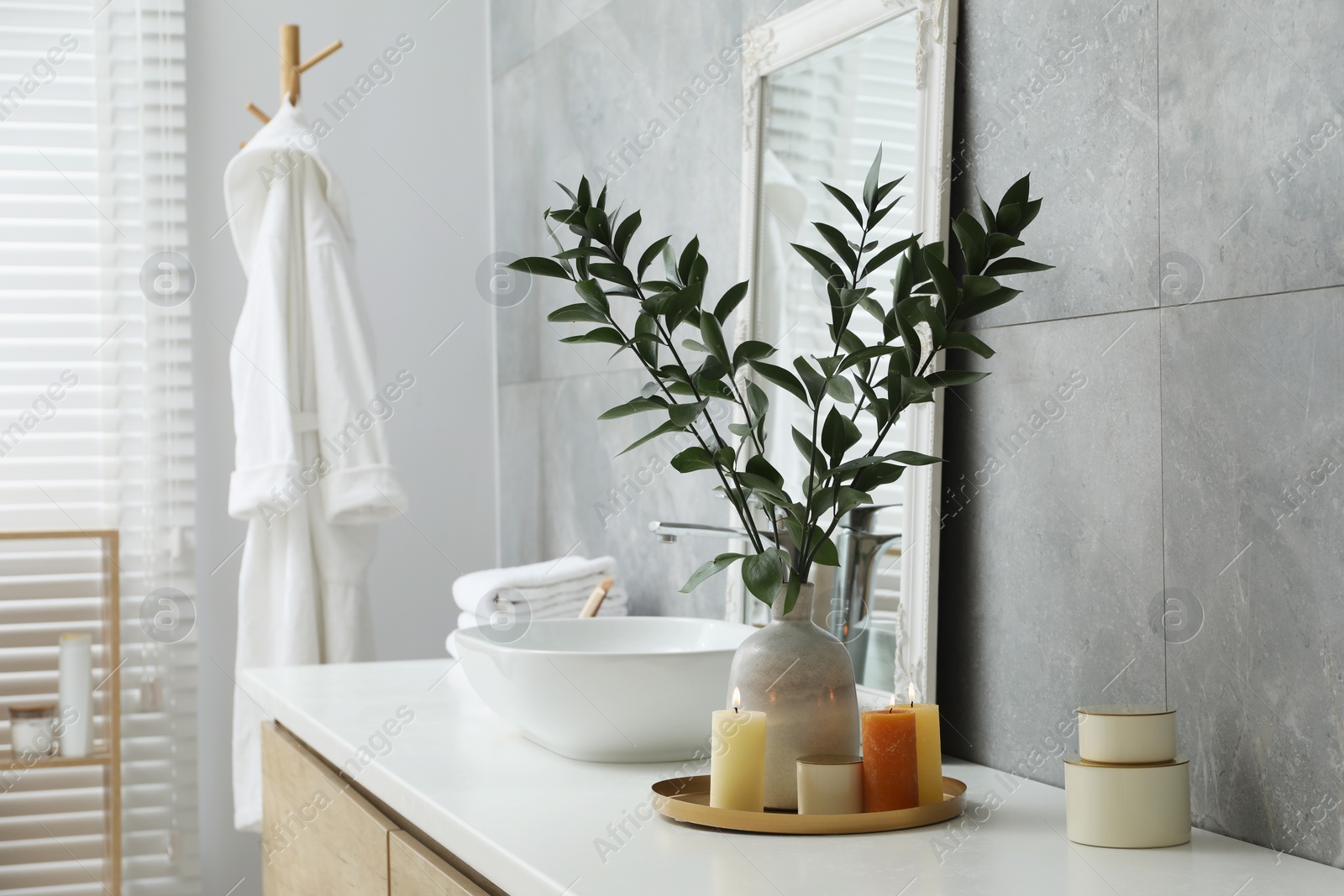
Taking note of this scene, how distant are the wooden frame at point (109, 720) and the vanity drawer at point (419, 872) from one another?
56.3 inches

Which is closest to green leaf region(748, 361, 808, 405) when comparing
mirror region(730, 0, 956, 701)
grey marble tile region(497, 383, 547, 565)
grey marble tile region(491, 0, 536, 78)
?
mirror region(730, 0, 956, 701)

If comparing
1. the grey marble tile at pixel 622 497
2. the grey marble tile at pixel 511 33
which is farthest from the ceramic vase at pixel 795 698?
the grey marble tile at pixel 511 33

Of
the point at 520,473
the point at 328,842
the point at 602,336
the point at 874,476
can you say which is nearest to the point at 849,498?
the point at 874,476

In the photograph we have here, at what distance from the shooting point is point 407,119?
269 cm

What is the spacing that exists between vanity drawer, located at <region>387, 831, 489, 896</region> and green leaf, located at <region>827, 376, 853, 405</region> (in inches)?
18.9

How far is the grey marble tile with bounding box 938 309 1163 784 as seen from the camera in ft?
3.36

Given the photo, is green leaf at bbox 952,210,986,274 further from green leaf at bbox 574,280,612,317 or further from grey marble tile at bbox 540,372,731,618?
grey marble tile at bbox 540,372,731,618

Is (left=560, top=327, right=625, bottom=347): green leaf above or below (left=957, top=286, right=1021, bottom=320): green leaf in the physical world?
below

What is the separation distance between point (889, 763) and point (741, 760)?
0.12 m

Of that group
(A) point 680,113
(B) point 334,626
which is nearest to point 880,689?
(A) point 680,113

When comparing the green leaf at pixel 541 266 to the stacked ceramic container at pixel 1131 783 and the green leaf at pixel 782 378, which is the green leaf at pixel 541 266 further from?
the stacked ceramic container at pixel 1131 783

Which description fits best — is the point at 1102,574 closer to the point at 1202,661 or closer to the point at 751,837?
the point at 1202,661

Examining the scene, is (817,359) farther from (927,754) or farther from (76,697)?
(76,697)

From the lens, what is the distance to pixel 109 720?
Answer: 244 centimetres
